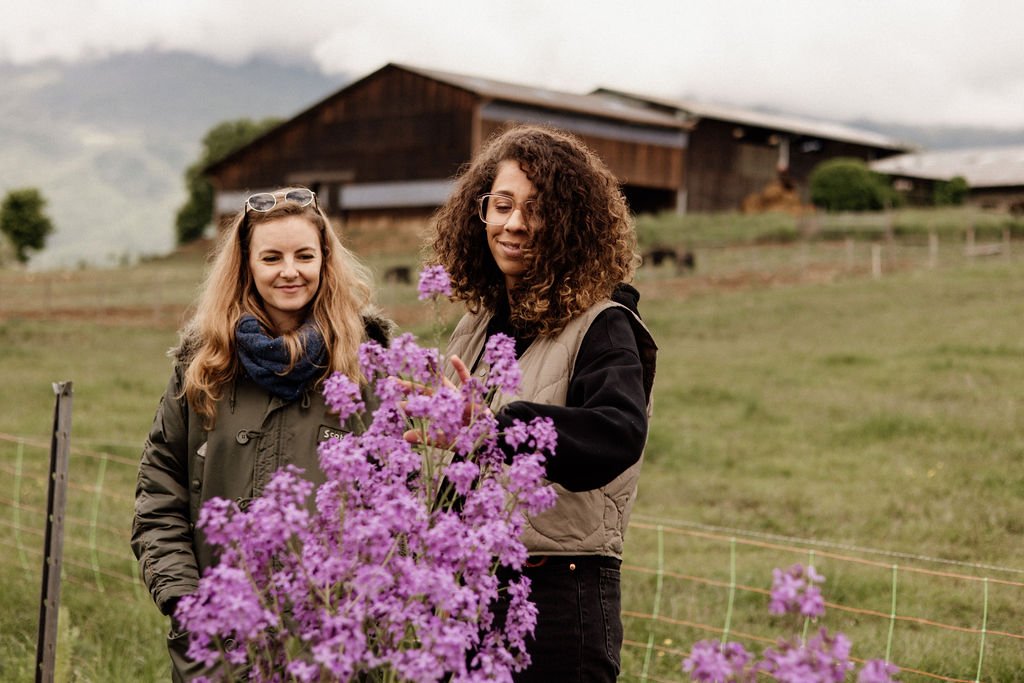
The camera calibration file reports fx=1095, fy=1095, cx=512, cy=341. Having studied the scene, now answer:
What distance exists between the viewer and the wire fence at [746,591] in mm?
5414

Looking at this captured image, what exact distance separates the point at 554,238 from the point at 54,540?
2.36m

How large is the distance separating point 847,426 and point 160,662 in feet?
26.0

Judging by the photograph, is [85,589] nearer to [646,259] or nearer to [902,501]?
[902,501]

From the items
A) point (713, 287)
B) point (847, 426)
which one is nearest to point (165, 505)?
point (847, 426)

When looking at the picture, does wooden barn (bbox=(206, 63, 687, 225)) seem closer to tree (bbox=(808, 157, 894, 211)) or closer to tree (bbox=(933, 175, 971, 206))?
tree (bbox=(808, 157, 894, 211))

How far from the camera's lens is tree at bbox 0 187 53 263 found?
181 ft

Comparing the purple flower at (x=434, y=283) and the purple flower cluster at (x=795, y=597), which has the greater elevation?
the purple flower at (x=434, y=283)

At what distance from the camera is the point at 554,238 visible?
8.75 feet

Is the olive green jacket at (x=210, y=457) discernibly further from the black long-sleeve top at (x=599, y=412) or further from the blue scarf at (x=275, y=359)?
the black long-sleeve top at (x=599, y=412)

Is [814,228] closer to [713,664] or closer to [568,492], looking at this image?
[568,492]

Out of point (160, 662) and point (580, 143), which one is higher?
point (580, 143)

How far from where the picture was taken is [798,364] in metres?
15.2

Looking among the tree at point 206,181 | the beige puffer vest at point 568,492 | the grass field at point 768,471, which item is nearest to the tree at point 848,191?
the grass field at point 768,471

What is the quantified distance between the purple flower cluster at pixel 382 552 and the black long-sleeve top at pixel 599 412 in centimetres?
14
